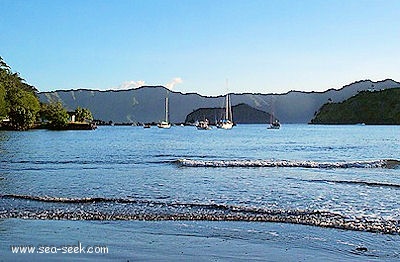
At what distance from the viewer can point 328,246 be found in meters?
11.2

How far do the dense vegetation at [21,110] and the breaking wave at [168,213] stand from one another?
11438 centimetres

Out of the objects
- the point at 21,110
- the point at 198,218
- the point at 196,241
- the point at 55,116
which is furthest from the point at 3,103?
the point at 196,241

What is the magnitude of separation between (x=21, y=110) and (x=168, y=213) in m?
120

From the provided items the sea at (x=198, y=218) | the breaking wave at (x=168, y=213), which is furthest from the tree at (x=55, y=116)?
the breaking wave at (x=168, y=213)

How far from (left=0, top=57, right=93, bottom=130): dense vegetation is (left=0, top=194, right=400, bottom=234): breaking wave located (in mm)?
114377

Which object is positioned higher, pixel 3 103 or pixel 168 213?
pixel 3 103

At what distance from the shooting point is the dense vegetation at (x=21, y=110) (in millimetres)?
126812

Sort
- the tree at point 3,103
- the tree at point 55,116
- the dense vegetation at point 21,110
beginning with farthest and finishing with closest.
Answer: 1. the tree at point 55,116
2. the dense vegetation at point 21,110
3. the tree at point 3,103

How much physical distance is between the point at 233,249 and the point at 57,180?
1550 cm

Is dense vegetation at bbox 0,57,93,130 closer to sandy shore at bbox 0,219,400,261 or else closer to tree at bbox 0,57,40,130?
tree at bbox 0,57,40,130

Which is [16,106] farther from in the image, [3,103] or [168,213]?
[168,213]

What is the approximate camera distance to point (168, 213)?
15.2 meters

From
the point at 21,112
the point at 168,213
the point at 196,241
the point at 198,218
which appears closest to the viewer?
the point at 196,241

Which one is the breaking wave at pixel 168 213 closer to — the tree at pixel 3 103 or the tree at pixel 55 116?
the tree at pixel 3 103
